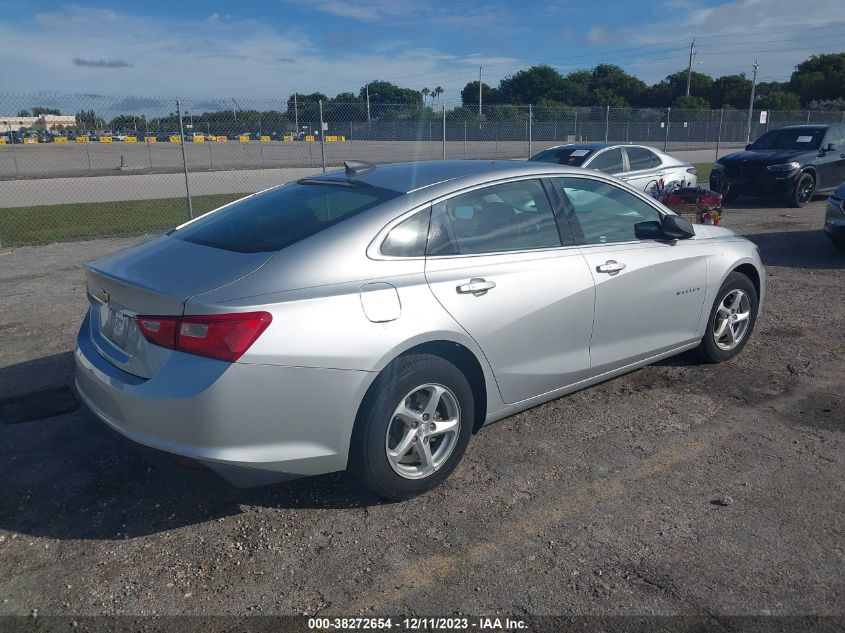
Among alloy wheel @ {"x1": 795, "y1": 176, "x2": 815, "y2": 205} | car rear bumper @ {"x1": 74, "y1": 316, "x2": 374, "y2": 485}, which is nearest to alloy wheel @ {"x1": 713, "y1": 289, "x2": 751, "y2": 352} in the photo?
car rear bumper @ {"x1": 74, "y1": 316, "x2": 374, "y2": 485}

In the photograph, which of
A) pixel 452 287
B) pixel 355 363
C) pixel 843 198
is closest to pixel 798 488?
pixel 452 287

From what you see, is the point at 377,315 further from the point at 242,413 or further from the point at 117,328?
the point at 117,328

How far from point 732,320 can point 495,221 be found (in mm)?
2465

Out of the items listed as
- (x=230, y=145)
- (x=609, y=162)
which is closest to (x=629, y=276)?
(x=609, y=162)

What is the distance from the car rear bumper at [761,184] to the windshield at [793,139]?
107 centimetres

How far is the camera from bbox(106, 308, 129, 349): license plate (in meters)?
3.26

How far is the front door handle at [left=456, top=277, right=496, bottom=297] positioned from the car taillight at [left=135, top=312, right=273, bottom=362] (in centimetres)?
105

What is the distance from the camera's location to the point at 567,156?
39.0ft

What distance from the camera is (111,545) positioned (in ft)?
10.6

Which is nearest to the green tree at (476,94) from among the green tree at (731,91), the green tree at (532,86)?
the green tree at (532,86)

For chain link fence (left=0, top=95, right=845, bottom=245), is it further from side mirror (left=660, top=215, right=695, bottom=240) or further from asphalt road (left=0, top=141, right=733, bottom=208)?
side mirror (left=660, top=215, right=695, bottom=240)

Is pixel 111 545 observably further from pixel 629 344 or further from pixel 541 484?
pixel 629 344

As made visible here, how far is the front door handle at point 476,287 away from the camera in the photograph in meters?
3.62

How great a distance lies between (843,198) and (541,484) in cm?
772
